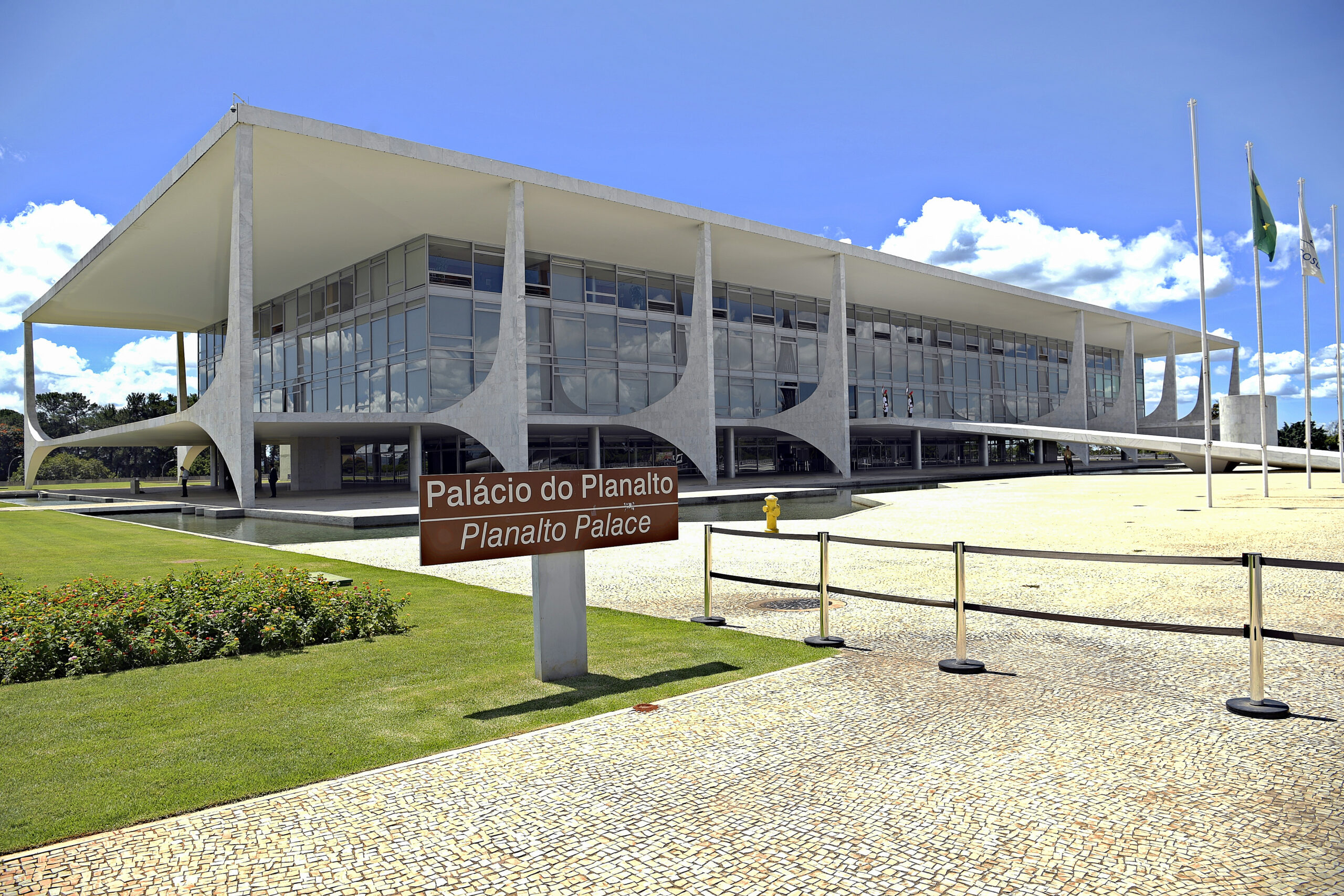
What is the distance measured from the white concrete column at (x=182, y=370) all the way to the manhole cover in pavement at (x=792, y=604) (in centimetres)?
5891

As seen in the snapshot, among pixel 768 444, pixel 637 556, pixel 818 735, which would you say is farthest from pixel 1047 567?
pixel 768 444

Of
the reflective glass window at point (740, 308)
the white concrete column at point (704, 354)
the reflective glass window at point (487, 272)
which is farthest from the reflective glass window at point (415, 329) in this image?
the reflective glass window at point (740, 308)

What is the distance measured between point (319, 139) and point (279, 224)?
892 centimetres

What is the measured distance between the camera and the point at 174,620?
791 centimetres

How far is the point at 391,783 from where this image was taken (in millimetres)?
4559

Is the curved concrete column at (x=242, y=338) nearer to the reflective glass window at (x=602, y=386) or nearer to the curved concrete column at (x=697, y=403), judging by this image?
the curved concrete column at (x=697, y=403)

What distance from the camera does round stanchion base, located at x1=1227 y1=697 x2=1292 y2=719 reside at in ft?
18.0

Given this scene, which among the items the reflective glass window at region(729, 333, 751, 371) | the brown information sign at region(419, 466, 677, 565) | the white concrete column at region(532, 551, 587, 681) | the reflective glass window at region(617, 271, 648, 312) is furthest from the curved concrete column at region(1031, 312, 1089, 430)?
the white concrete column at region(532, 551, 587, 681)

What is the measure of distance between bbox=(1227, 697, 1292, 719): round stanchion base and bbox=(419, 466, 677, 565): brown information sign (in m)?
4.44

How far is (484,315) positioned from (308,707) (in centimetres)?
3354

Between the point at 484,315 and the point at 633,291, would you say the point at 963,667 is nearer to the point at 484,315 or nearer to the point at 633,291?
the point at 484,315

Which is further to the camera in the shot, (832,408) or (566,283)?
(832,408)

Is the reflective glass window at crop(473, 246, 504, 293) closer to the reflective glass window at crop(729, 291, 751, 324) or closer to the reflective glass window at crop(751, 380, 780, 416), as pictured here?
the reflective glass window at crop(729, 291, 751, 324)

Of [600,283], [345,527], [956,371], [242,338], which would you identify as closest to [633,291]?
[600,283]
